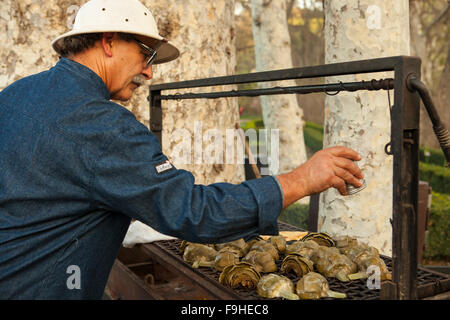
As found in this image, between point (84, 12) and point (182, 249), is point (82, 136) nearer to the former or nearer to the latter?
point (84, 12)

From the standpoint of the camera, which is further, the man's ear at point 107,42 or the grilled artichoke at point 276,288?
the man's ear at point 107,42

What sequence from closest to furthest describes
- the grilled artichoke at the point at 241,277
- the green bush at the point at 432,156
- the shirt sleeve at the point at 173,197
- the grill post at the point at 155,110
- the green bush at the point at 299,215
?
the shirt sleeve at the point at 173,197 → the grilled artichoke at the point at 241,277 → the grill post at the point at 155,110 → the green bush at the point at 299,215 → the green bush at the point at 432,156

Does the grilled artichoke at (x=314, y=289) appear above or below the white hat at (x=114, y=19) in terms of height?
below

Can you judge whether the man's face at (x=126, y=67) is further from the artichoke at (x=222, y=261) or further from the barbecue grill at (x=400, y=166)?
the artichoke at (x=222, y=261)

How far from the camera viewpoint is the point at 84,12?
6.82 ft

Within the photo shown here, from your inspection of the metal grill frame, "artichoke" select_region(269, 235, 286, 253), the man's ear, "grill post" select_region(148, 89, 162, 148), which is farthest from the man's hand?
"grill post" select_region(148, 89, 162, 148)

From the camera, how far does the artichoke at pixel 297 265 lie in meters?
2.05

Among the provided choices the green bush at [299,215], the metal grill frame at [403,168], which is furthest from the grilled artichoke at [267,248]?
the green bush at [299,215]

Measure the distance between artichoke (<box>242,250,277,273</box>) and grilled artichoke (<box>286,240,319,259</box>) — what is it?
0.56ft

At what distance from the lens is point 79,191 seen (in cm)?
A: 178

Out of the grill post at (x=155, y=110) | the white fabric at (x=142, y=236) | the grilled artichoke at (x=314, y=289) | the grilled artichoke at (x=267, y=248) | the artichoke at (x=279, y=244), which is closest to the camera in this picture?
the grilled artichoke at (x=314, y=289)

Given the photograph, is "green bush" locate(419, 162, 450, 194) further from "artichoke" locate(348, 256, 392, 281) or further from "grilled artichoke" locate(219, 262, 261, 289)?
"grilled artichoke" locate(219, 262, 261, 289)

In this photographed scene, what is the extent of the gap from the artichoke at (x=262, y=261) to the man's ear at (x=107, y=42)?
1.14 metres

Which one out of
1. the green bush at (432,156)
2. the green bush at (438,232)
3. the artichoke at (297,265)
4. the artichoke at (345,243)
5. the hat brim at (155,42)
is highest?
the hat brim at (155,42)
